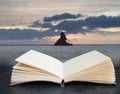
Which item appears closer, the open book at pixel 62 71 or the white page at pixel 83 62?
the open book at pixel 62 71

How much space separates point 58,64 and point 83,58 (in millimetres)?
311

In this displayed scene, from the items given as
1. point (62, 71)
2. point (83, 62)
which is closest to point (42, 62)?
point (62, 71)

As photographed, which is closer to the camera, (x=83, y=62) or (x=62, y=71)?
(x=62, y=71)

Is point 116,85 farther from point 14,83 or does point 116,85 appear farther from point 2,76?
point 2,76

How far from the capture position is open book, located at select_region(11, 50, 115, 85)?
3.70m

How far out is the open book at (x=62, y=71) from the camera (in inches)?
146

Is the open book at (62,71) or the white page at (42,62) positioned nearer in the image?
the open book at (62,71)

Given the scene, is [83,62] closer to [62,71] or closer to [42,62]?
[62,71]

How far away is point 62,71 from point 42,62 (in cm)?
29

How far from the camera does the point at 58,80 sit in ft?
11.8

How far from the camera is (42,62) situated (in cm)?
404

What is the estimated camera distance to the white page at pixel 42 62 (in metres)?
3.80

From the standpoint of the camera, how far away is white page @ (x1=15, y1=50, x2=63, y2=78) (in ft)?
12.5

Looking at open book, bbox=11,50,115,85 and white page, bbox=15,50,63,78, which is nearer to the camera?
open book, bbox=11,50,115,85
